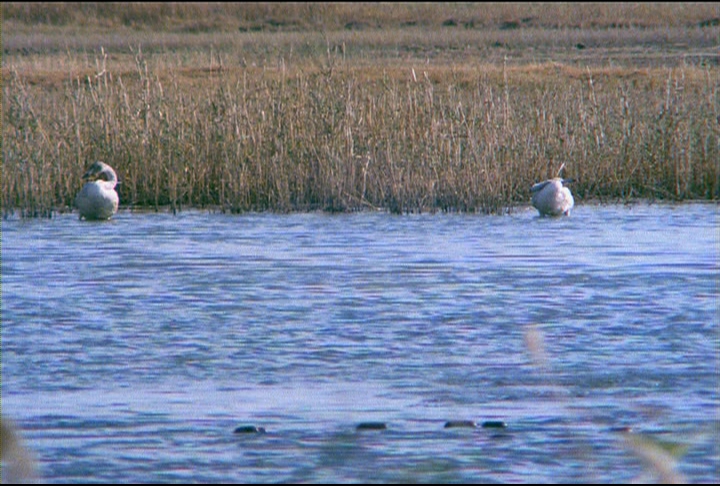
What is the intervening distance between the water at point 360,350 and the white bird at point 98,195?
43 centimetres

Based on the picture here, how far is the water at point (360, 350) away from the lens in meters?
5.51

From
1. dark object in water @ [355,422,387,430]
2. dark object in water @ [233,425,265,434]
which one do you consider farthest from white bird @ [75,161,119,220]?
dark object in water @ [355,422,387,430]

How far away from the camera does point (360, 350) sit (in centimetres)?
764

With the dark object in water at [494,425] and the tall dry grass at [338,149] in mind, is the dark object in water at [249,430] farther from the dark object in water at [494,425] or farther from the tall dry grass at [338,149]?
the tall dry grass at [338,149]

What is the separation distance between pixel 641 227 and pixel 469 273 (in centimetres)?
319

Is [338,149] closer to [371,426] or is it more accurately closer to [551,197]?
[551,197]

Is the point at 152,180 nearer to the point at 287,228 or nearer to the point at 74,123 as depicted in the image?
the point at 74,123

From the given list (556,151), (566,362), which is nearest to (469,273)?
(566,362)

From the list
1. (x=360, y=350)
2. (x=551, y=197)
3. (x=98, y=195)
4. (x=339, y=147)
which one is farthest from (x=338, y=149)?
(x=360, y=350)

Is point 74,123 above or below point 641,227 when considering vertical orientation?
above

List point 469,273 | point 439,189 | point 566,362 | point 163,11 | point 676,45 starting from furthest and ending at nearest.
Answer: point 163,11 → point 676,45 → point 439,189 → point 469,273 → point 566,362

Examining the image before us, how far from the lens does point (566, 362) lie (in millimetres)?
7293

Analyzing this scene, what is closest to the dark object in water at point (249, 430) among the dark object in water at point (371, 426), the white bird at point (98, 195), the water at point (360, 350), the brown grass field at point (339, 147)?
the water at point (360, 350)

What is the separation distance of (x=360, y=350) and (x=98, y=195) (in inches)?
252
